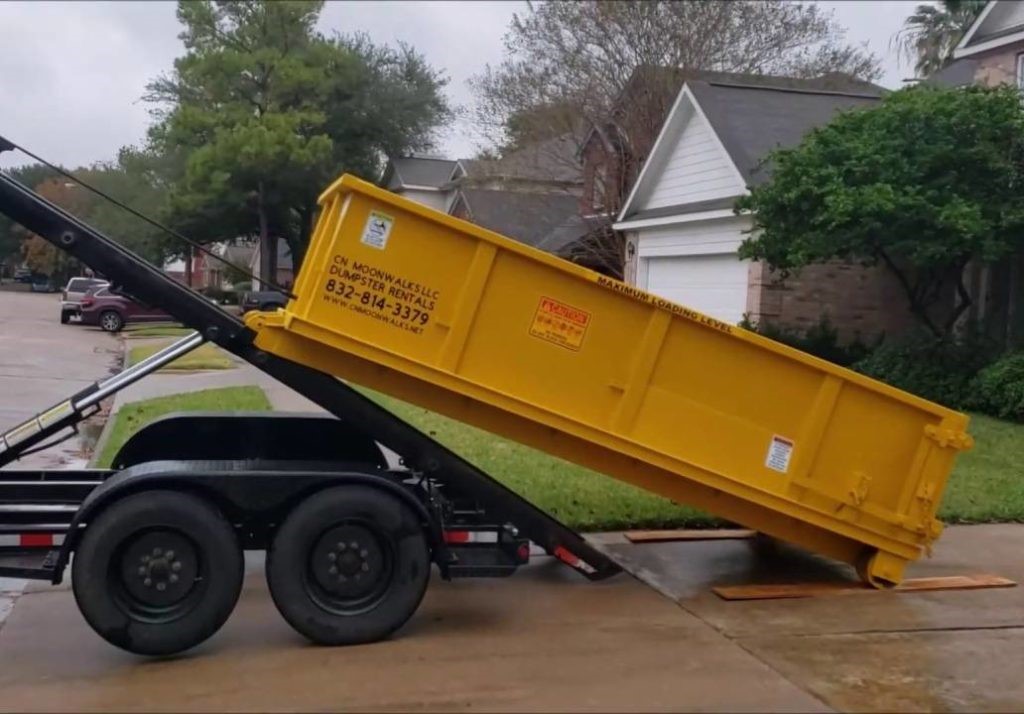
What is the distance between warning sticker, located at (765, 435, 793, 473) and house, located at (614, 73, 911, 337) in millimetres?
11444

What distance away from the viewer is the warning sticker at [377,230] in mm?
6469

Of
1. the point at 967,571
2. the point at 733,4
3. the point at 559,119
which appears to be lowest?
the point at 967,571

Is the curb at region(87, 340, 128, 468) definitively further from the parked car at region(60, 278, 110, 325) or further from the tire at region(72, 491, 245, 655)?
the parked car at region(60, 278, 110, 325)

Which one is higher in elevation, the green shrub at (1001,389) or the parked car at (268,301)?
the green shrub at (1001,389)

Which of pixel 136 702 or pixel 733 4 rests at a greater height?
pixel 733 4

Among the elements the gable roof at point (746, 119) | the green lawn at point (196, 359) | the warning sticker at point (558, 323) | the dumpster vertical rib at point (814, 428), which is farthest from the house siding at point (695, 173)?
the warning sticker at point (558, 323)

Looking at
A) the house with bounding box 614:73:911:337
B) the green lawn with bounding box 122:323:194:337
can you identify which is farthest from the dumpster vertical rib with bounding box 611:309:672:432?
the green lawn with bounding box 122:323:194:337

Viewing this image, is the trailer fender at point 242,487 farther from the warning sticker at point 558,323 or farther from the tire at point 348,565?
the warning sticker at point 558,323

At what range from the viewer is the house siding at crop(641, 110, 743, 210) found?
68.5 ft

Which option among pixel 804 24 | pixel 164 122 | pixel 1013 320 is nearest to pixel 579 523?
pixel 1013 320

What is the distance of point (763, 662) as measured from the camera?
607 centimetres

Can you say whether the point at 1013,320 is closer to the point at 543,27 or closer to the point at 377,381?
the point at 377,381

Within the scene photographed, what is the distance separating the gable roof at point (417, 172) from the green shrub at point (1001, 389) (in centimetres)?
3868

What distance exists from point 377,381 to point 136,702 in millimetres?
2209
